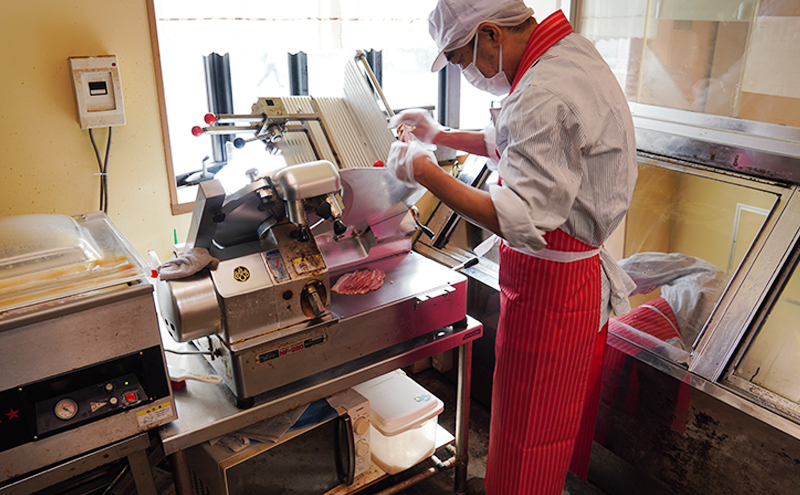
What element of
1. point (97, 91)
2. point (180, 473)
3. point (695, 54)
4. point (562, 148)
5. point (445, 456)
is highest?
point (695, 54)

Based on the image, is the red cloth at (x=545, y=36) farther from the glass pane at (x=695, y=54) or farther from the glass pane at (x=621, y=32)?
the glass pane at (x=621, y=32)

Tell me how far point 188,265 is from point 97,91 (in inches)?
30.7

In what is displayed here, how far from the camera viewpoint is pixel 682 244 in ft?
7.36

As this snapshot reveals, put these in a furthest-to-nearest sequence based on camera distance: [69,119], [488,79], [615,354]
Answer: [615,354]
[69,119]
[488,79]

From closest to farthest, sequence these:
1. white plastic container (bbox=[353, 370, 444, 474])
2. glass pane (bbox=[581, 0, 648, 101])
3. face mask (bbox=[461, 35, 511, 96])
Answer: face mask (bbox=[461, 35, 511, 96]), white plastic container (bbox=[353, 370, 444, 474]), glass pane (bbox=[581, 0, 648, 101])

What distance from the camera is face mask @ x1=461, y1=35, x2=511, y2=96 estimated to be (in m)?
1.55

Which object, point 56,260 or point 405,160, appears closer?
point 56,260

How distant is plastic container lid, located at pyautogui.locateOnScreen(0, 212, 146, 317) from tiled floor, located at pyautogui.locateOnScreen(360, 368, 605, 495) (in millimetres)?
1182

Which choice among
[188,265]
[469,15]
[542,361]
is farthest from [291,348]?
[469,15]

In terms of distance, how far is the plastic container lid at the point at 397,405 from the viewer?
193 centimetres

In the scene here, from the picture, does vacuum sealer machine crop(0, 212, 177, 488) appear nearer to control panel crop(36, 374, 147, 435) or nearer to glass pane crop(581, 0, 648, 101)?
control panel crop(36, 374, 147, 435)

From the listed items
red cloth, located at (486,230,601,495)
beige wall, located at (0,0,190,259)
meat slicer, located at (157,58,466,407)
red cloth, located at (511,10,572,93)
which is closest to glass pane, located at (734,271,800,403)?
red cloth, located at (486,230,601,495)

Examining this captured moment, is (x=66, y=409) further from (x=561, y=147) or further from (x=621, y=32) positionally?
(x=621, y=32)

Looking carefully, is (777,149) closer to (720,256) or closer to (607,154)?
(720,256)
